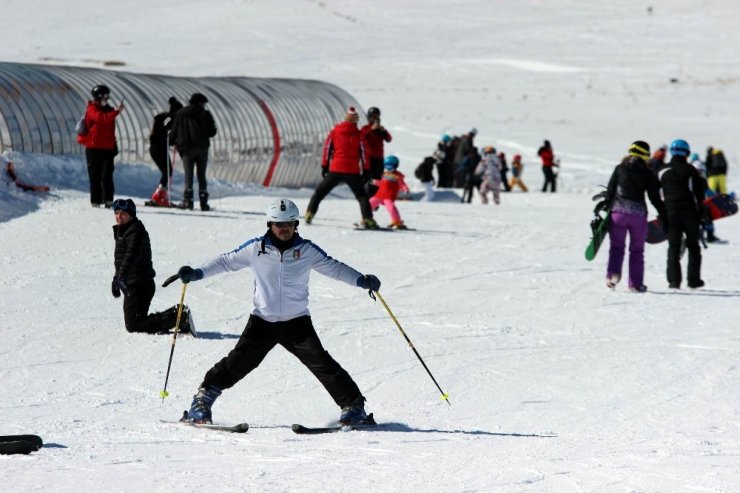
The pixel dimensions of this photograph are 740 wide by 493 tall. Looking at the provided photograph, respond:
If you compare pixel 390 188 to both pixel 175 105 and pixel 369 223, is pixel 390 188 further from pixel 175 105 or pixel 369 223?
pixel 175 105

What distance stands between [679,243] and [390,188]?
4.34 meters

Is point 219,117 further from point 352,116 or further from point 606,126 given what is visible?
point 606,126

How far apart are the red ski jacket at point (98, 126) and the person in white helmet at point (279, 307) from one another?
883 cm

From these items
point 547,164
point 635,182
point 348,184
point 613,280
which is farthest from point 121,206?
point 547,164

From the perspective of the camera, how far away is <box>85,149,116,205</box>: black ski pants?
51.1 ft

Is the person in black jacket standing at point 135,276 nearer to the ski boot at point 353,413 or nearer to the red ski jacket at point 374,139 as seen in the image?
the ski boot at point 353,413

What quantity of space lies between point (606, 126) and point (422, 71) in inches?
559

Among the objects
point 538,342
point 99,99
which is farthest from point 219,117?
point 538,342

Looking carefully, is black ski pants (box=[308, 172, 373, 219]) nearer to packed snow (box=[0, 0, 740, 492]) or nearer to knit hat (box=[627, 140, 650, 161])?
→ packed snow (box=[0, 0, 740, 492])

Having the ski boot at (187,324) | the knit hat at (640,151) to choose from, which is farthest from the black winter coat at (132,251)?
the knit hat at (640,151)

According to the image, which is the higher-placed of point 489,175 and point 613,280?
point 489,175

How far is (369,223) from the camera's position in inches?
627

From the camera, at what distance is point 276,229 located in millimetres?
6812

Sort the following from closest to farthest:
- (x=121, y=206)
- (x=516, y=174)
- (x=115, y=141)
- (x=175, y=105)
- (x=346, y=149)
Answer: (x=121, y=206), (x=346, y=149), (x=115, y=141), (x=175, y=105), (x=516, y=174)
